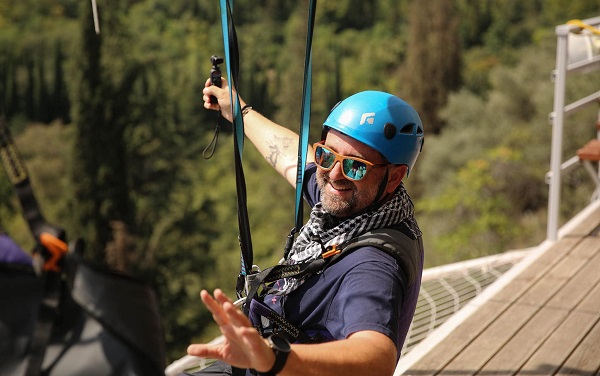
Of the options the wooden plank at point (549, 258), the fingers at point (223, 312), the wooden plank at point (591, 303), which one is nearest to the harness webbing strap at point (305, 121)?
the fingers at point (223, 312)

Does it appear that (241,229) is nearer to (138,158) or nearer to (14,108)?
(138,158)

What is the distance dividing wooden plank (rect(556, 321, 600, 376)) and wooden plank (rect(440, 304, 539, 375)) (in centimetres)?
27

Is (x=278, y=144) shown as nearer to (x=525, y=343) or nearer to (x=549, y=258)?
(x=525, y=343)

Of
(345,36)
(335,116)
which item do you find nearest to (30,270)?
(335,116)

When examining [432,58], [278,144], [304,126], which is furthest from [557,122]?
[432,58]

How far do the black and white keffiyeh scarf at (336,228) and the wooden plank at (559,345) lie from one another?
108cm

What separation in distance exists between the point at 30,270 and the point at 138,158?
1361 inches

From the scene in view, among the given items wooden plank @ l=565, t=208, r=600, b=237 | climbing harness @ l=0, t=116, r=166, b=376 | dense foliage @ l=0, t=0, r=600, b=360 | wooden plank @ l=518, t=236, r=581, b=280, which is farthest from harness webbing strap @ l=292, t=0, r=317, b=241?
dense foliage @ l=0, t=0, r=600, b=360

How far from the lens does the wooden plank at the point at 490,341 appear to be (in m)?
2.92

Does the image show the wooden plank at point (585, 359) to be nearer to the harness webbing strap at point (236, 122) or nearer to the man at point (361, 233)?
the man at point (361, 233)

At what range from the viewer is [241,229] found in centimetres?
193

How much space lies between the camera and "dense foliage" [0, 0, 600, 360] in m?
30.2

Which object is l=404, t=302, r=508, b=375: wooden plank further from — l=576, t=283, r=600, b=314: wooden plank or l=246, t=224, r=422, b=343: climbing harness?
l=246, t=224, r=422, b=343: climbing harness

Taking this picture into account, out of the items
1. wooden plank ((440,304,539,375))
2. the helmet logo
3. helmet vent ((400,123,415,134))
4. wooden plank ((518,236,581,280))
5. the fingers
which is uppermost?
the helmet logo
